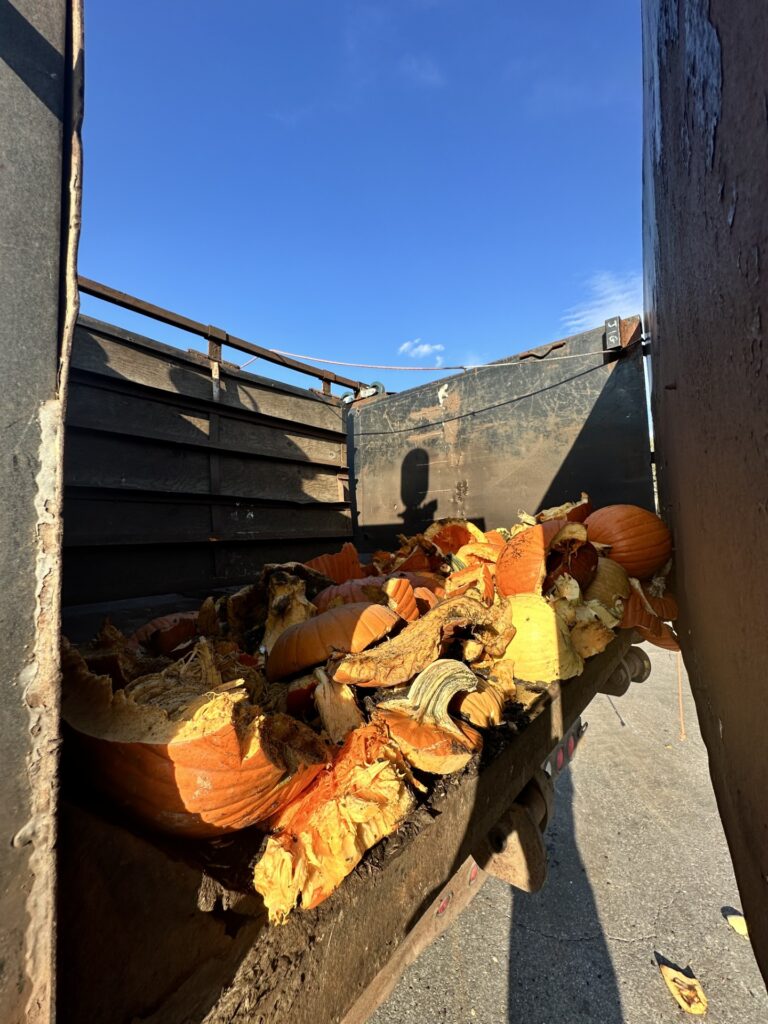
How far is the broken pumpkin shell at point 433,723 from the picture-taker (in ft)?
3.54

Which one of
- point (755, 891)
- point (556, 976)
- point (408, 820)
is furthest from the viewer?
point (556, 976)

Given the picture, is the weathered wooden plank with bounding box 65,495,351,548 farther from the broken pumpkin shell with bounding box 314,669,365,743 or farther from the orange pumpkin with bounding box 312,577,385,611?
the broken pumpkin shell with bounding box 314,669,365,743

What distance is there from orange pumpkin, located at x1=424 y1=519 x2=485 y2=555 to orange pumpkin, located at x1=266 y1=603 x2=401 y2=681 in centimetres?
151

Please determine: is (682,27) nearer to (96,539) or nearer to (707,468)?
(707,468)

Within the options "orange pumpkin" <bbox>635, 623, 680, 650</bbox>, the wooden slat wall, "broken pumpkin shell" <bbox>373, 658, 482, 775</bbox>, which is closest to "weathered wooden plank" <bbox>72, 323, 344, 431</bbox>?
the wooden slat wall

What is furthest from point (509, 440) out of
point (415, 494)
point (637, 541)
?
point (637, 541)

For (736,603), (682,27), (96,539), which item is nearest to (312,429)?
(96,539)

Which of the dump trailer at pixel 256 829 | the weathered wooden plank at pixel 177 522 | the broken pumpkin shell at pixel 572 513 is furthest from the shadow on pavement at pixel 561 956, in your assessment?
the weathered wooden plank at pixel 177 522

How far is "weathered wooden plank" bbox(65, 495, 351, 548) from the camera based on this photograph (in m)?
2.64

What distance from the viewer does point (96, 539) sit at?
8.68 ft

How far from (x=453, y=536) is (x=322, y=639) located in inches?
72.8

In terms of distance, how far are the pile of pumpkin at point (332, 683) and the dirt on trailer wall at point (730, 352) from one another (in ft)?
1.99

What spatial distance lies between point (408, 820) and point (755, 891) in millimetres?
683

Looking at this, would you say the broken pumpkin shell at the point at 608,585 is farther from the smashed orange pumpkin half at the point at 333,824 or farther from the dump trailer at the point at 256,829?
the smashed orange pumpkin half at the point at 333,824
